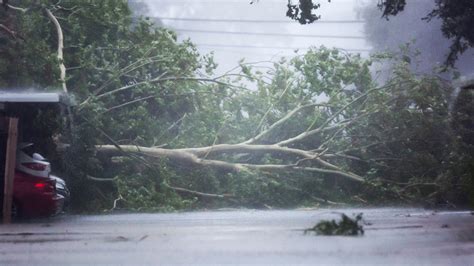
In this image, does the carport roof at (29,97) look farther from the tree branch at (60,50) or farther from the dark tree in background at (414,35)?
the dark tree in background at (414,35)

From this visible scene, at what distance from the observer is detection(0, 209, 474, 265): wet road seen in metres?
6.17

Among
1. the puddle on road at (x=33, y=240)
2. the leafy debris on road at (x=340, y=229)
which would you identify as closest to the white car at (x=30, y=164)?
the puddle on road at (x=33, y=240)

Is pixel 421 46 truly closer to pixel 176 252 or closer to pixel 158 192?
pixel 158 192

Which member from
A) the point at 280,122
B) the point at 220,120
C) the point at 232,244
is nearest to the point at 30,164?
the point at 220,120

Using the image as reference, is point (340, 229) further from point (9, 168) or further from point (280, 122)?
point (280, 122)

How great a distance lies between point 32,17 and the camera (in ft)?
50.8

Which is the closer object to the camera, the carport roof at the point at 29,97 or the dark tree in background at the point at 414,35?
the carport roof at the point at 29,97

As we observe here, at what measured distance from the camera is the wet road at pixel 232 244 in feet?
20.2

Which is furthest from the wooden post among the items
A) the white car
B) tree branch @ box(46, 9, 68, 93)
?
tree branch @ box(46, 9, 68, 93)

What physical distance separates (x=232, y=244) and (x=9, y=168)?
4.99 meters

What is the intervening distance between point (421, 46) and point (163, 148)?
576cm

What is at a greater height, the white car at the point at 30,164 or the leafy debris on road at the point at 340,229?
the white car at the point at 30,164

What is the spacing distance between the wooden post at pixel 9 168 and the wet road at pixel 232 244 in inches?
44.6

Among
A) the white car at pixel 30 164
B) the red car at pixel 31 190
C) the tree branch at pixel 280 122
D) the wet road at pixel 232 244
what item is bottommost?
the wet road at pixel 232 244
